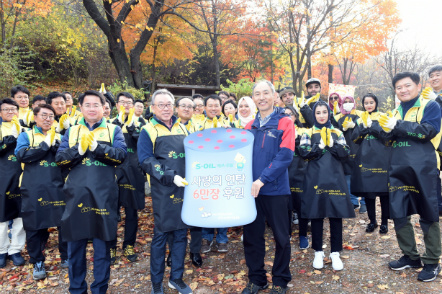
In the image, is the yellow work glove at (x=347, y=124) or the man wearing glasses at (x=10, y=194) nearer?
the man wearing glasses at (x=10, y=194)

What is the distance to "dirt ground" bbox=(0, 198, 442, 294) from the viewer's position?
3.49 meters

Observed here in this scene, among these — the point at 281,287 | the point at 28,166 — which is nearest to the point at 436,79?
the point at 281,287

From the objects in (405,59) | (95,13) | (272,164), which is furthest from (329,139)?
(405,59)

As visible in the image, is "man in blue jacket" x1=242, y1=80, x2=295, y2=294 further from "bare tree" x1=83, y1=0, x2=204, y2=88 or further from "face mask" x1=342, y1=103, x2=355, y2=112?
"bare tree" x1=83, y1=0, x2=204, y2=88

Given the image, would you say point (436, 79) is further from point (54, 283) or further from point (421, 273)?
point (54, 283)

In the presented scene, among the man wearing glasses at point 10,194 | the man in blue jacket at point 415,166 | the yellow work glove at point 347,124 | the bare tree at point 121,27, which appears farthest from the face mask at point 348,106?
the bare tree at point 121,27

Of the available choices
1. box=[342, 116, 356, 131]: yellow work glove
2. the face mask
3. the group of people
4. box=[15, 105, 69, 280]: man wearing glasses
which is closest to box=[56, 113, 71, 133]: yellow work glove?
the group of people

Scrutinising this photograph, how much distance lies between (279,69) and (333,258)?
1841cm

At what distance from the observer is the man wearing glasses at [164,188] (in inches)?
128

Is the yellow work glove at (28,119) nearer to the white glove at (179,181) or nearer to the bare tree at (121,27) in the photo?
the white glove at (179,181)

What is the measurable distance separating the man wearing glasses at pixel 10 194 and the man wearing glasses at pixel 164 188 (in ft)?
7.91

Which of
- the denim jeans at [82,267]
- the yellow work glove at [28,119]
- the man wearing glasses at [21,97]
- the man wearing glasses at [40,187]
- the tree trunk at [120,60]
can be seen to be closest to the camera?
the denim jeans at [82,267]

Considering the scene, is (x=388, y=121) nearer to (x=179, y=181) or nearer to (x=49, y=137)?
(x=179, y=181)

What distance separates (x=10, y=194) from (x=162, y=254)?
2.75 metres
